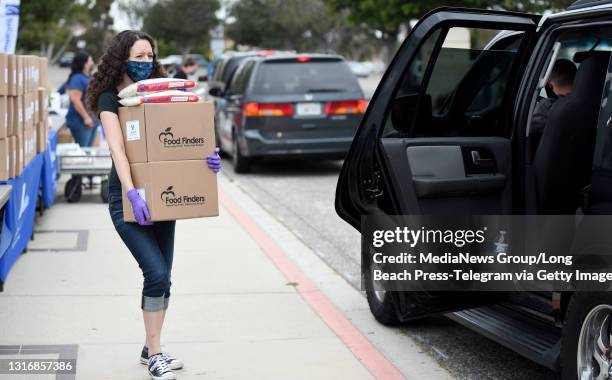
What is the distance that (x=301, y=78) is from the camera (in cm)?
1458

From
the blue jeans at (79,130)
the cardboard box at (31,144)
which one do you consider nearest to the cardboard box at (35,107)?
the cardboard box at (31,144)

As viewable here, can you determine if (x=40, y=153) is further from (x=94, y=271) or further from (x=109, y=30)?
(x=109, y=30)

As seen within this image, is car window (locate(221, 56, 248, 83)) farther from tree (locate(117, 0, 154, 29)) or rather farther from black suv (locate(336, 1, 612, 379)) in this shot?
tree (locate(117, 0, 154, 29))

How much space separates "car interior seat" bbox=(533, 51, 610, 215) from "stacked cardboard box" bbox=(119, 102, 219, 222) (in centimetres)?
175

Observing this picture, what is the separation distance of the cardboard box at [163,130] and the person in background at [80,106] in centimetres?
702

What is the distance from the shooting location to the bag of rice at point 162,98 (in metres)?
5.05

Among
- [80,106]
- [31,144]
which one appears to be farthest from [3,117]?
[80,106]

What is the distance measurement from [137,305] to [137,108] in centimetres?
222

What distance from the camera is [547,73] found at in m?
5.52

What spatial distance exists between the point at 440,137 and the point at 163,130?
154 centimetres

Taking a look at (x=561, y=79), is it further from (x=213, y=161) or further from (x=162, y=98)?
(x=162, y=98)

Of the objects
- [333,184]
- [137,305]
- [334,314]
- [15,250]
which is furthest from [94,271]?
[333,184]

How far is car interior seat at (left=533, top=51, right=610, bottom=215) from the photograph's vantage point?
498 cm

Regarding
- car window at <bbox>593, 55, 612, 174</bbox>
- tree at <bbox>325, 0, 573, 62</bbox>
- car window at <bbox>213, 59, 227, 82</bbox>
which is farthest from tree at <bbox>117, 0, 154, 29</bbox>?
car window at <bbox>593, 55, 612, 174</bbox>
